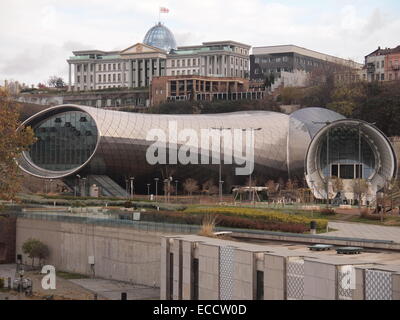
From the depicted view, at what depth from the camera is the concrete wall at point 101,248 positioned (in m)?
42.8

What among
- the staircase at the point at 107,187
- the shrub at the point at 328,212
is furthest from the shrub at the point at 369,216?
the staircase at the point at 107,187

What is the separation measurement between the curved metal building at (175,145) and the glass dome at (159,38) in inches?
3475

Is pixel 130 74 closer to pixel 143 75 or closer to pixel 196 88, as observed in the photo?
pixel 143 75

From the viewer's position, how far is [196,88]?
465ft

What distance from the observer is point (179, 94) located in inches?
5566

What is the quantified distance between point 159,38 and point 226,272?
513 ft

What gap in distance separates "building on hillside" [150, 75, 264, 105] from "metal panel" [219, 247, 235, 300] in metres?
109

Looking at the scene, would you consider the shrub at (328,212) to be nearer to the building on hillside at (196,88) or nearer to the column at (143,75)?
the building on hillside at (196,88)

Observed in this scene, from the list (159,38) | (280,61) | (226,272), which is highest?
(159,38)

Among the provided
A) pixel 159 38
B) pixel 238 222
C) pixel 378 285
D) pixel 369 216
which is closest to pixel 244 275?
pixel 378 285

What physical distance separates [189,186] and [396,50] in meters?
68.8

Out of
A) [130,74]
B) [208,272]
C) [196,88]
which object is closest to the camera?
[208,272]

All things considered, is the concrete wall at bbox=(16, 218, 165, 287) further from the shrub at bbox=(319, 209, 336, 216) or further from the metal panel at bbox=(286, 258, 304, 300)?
the shrub at bbox=(319, 209, 336, 216)
